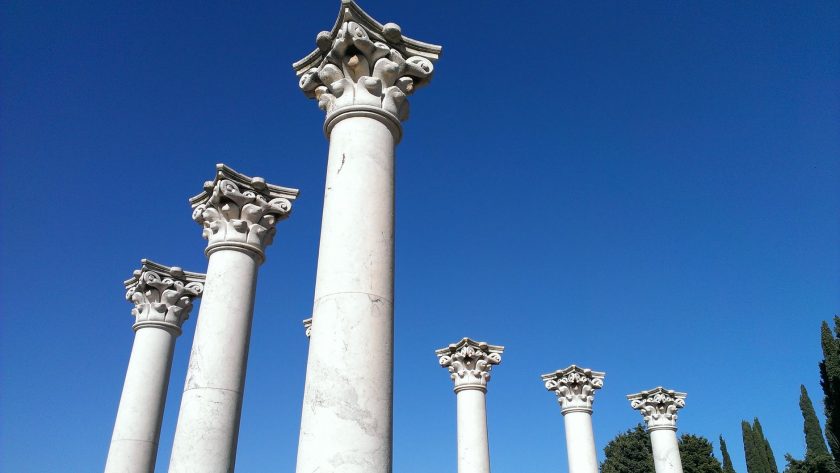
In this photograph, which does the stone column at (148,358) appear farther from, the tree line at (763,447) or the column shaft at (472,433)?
the tree line at (763,447)

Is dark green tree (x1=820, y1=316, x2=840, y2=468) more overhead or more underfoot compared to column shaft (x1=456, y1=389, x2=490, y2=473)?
more overhead

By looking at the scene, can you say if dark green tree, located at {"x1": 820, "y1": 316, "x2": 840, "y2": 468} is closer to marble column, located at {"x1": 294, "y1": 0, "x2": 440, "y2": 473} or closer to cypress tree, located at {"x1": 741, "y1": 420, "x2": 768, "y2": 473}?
cypress tree, located at {"x1": 741, "y1": 420, "x2": 768, "y2": 473}

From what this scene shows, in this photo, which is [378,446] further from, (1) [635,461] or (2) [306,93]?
(1) [635,461]

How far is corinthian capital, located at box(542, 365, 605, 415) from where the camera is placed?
5362 centimetres

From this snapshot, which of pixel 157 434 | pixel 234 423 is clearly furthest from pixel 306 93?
pixel 157 434

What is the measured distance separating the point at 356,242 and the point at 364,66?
6.44m

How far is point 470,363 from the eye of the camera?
49469 mm

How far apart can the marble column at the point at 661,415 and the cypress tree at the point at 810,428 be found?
8419cm

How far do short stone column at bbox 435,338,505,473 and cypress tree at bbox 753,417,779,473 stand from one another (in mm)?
129554

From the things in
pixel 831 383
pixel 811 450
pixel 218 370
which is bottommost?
pixel 218 370

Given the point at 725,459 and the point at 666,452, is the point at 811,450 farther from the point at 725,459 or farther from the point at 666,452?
the point at 666,452

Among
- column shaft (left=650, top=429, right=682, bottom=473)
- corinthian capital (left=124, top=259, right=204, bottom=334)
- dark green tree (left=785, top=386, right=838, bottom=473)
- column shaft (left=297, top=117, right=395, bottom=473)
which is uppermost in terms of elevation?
dark green tree (left=785, top=386, right=838, bottom=473)

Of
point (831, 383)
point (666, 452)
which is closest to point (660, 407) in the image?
point (666, 452)

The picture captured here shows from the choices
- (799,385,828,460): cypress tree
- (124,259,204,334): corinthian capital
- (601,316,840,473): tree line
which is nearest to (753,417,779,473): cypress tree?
(601,316,840,473): tree line
